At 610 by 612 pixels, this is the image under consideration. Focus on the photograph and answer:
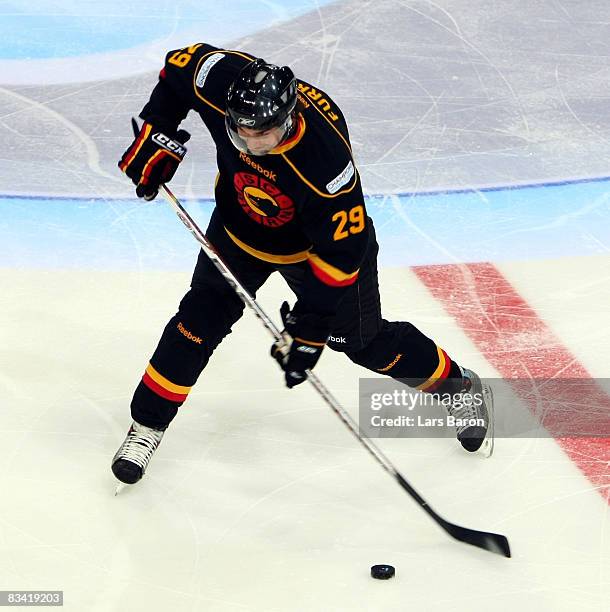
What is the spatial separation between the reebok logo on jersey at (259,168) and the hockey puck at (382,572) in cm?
95

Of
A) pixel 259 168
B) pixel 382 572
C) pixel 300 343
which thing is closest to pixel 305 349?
pixel 300 343

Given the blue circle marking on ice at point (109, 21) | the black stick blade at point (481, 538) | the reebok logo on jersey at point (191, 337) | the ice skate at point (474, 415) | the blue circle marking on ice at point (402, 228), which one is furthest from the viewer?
the blue circle marking on ice at point (109, 21)

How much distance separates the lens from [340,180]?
8.55 feet

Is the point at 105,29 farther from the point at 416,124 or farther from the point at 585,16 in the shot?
the point at 585,16

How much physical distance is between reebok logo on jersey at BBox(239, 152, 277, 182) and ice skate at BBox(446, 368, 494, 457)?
3.03 feet

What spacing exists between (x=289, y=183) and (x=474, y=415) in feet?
3.09

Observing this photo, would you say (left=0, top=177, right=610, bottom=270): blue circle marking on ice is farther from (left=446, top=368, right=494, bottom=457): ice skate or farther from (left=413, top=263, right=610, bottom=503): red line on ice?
(left=446, top=368, right=494, bottom=457): ice skate

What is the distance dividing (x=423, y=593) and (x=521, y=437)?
2.45ft

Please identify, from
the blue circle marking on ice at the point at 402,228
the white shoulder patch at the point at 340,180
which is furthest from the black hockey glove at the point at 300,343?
the blue circle marking on ice at the point at 402,228

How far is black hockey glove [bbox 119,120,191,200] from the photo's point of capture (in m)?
2.92

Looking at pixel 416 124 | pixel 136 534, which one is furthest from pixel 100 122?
pixel 136 534

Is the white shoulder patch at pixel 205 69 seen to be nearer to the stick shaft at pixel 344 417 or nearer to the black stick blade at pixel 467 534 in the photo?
the stick shaft at pixel 344 417

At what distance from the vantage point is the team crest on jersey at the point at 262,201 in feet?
8.88

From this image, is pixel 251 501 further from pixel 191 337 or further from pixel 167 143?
pixel 167 143
